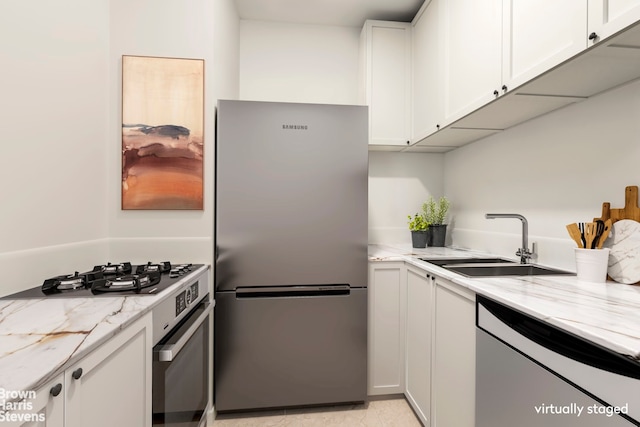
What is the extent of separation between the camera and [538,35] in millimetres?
1127

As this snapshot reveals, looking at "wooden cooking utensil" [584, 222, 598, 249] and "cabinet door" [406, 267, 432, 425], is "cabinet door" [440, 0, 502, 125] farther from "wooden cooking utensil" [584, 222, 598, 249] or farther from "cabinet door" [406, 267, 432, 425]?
"cabinet door" [406, 267, 432, 425]

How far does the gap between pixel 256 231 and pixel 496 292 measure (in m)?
1.22

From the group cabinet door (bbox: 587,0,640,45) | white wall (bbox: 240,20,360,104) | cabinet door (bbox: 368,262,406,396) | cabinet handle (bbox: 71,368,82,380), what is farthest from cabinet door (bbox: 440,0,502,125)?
cabinet handle (bbox: 71,368,82,380)

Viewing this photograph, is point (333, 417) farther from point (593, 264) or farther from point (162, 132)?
point (162, 132)

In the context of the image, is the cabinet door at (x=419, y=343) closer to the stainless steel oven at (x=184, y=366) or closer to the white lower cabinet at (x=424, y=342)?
the white lower cabinet at (x=424, y=342)

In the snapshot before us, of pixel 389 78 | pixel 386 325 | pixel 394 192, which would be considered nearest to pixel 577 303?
pixel 386 325

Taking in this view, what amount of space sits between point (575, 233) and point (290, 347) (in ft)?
5.04

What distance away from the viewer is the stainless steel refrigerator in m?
1.72

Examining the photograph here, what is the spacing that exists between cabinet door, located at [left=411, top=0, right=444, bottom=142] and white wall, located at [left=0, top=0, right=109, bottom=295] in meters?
1.93

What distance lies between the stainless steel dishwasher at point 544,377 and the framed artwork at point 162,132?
1.53 meters

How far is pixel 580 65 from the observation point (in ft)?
3.42

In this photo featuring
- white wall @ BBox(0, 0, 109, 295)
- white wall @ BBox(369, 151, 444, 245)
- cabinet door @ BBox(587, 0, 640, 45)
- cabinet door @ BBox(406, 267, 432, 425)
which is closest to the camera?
cabinet door @ BBox(587, 0, 640, 45)

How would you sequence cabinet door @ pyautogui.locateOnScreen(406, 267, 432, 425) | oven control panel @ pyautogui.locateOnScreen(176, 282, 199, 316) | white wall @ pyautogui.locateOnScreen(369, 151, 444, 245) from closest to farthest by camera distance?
1. oven control panel @ pyautogui.locateOnScreen(176, 282, 199, 316)
2. cabinet door @ pyautogui.locateOnScreen(406, 267, 432, 425)
3. white wall @ pyautogui.locateOnScreen(369, 151, 444, 245)

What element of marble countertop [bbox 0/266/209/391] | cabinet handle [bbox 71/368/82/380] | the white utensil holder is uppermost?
the white utensil holder
